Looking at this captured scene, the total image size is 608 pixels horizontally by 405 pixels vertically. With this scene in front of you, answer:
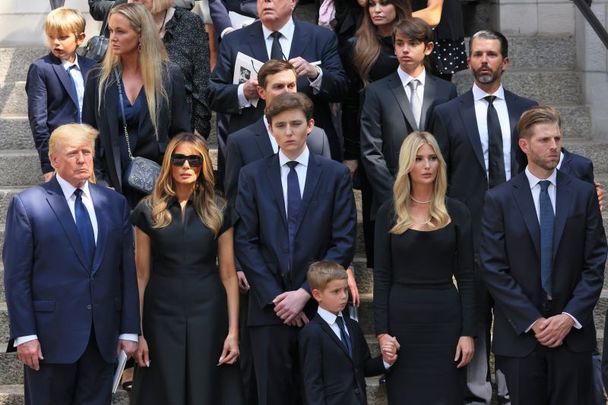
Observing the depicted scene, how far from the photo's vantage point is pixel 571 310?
Result: 696 cm

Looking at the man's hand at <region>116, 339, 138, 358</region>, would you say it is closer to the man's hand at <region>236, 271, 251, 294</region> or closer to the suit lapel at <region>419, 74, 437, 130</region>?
the man's hand at <region>236, 271, 251, 294</region>

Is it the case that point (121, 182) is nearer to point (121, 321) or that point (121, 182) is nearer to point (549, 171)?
point (121, 321)

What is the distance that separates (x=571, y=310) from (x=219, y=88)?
8.23ft

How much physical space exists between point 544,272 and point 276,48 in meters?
2.25

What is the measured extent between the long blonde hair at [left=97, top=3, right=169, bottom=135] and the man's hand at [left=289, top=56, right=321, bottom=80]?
30.0 inches

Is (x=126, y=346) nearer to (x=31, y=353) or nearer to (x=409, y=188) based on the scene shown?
(x=31, y=353)

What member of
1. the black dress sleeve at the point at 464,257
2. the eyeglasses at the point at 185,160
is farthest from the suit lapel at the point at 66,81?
the black dress sleeve at the point at 464,257

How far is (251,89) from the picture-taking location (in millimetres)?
8016

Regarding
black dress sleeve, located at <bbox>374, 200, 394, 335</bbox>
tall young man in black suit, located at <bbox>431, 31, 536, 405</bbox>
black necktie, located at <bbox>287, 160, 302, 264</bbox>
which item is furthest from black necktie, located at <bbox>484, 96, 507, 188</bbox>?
black necktie, located at <bbox>287, 160, 302, 264</bbox>

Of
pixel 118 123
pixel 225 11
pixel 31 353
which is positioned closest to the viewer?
pixel 31 353

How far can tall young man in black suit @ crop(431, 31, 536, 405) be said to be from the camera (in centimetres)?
760

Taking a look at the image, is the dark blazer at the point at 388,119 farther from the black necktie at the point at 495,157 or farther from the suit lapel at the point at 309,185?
the suit lapel at the point at 309,185

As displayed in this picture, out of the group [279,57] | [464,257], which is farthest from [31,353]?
[279,57]

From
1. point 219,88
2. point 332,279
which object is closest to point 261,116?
point 219,88
